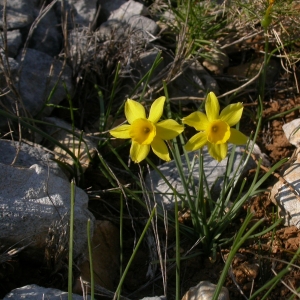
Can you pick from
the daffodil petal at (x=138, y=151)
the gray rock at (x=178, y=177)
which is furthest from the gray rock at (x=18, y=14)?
the daffodil petal at (x=138, y=151)

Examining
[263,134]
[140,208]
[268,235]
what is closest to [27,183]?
[140,208]

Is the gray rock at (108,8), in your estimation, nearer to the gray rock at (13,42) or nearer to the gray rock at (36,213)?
the gray rock at (13,42)

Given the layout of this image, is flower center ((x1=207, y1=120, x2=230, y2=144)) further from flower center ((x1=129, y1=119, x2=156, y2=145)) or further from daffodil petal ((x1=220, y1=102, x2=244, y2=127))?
flower center ((x1=129, y1=119, x2=156, y2=145))

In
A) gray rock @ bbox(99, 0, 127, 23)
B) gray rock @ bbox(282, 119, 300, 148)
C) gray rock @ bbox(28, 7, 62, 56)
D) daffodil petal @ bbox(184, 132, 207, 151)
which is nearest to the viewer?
daffodil petal @ bbox(184, 132, 207, 151)

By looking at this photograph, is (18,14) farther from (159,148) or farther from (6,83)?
(159,148)

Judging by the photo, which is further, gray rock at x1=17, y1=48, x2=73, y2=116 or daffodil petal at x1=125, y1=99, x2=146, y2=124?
gray rock at x1=17, y1=48, x2=73, y2=116

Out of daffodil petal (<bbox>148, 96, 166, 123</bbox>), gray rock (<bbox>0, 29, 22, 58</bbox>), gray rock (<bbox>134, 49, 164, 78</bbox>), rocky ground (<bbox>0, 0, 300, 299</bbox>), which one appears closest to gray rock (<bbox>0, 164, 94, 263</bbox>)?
rocky ground (<bbox>0, 0, 300, 299</bbox>)

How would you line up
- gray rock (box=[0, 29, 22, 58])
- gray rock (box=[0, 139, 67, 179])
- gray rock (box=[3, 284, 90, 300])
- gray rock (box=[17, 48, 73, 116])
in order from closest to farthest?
1. gray rock (box=[3, 284, 90, 300])
2. gray rock (box=[0, 139, 67, 179])
3. gray rock (box=[17, 48, 73, 116])
4. gray rock (box=[0, 29, 22, 58])
